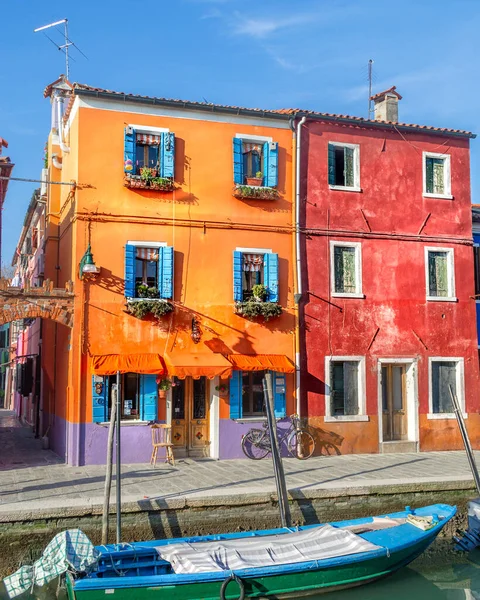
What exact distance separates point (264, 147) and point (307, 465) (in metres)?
8.29

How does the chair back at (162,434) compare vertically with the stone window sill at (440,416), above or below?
below

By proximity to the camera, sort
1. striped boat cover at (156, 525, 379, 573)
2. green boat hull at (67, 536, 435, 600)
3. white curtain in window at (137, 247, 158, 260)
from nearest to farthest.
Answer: green boat hull at (67, 536, 435, 600) < striped boat cover at (156, 525, 379, 573) < white curtain in window at (137, 247, 158, 260)

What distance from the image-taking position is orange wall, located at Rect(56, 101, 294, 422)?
55.6ft

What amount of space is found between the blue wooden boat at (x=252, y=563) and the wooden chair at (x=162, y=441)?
4.86 meters

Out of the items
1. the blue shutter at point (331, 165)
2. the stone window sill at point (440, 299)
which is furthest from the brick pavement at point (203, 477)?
the blue shutter at point (331, 165)

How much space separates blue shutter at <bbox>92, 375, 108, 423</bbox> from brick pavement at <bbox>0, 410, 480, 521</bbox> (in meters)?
→ 1.20

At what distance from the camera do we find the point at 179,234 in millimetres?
17719

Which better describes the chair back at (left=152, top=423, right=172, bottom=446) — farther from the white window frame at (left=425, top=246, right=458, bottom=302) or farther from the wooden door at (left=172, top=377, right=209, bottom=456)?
the white window frame at (left=425, top=246, right=458, bottom=302)

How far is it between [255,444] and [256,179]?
688cm

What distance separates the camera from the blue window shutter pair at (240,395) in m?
17.6

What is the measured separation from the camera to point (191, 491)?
43.5 ft

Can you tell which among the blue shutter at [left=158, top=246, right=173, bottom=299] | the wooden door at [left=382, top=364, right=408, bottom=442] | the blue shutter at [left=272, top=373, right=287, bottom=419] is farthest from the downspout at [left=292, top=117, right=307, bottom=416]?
the blue shutter at [left=158, top=246, right=173, bottom=299]

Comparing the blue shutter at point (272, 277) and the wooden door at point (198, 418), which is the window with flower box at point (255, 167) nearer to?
the blue shutter at point (272, 277)

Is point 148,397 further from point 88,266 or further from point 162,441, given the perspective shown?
point 88,266
